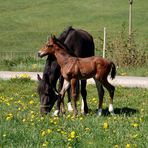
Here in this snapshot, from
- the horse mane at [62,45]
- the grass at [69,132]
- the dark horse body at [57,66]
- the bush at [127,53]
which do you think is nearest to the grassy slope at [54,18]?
the bush at [127,53]

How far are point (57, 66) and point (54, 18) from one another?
53.0 metres

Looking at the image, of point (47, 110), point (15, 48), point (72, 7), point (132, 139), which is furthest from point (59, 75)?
point (72, 7)

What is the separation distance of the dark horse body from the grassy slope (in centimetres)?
3511

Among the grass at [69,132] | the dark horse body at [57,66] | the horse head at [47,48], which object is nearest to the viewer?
the grass at [69,132]

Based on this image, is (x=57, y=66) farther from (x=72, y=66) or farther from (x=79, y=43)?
(x=79, y=43)

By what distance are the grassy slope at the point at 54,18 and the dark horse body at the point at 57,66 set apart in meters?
35.1

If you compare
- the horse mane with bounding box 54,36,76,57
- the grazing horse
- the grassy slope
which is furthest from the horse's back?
the grassy slope

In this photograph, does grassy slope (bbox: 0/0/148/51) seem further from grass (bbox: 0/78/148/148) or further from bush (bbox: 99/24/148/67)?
grass (bbox: 0/78/148/148)

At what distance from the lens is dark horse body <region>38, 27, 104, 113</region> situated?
38.9 feet

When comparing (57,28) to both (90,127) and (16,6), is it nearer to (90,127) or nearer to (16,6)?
(16,6)

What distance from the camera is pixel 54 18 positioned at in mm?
64688

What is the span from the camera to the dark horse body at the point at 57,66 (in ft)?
38.9

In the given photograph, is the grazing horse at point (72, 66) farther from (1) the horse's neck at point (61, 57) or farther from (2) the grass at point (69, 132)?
(2) the grass at point (69, 132)

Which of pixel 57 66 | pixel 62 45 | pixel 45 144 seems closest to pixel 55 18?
pixel 57 66
